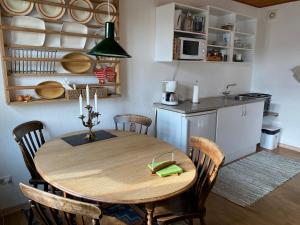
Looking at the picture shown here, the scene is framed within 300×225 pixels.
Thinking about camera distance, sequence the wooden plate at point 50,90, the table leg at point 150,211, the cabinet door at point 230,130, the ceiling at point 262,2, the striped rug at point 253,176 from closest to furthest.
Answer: the table leg at point 150,211 < the wooden plate at point 50,90 < the striped rug at point 253,176 < the cabinet door at point 230,130 < the ceiling at point 262,2

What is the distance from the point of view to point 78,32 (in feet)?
8.01

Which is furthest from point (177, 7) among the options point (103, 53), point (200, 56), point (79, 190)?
point (79, 190)

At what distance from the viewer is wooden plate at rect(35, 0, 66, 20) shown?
2.20 metres

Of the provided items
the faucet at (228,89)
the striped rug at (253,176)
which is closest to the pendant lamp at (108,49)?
the striped rug at (253,176)

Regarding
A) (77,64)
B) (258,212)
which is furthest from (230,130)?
(77,64)

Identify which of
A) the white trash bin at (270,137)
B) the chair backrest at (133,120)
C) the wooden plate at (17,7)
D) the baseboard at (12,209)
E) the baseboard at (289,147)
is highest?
the wooden plate at (17,7)

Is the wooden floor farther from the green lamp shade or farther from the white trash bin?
the green lamp shade

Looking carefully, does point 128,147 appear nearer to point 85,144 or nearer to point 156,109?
point 85,144

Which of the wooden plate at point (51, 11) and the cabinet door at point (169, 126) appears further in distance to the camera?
the cabinet door at point (169, 126)

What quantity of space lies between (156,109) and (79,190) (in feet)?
6.60

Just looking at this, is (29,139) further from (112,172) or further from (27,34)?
(112,172)

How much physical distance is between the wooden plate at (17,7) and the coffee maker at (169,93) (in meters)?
1.77

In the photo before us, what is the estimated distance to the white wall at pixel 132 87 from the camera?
229 centimetres

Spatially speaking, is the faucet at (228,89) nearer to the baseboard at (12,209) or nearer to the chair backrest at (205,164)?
the chair backrest at (205,164)
